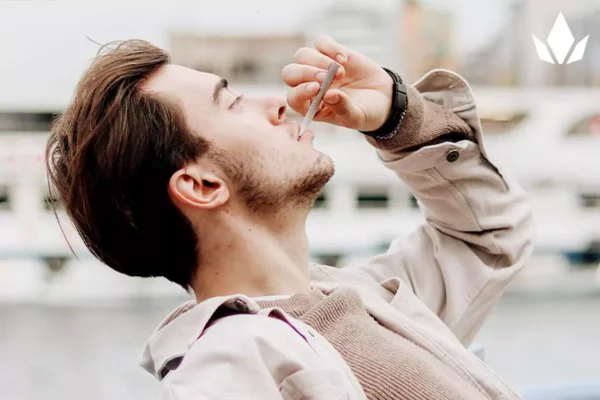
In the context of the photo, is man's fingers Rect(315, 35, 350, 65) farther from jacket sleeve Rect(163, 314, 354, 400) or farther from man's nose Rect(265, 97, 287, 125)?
jacket sleeve Rect(163, 314, 354, 400)

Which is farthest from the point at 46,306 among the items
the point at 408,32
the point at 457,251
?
the point at 457,251

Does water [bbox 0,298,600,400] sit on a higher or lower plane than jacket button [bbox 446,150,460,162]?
lower

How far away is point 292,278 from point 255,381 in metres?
0.36

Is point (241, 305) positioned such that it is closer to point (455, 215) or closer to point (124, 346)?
point (455, 215)

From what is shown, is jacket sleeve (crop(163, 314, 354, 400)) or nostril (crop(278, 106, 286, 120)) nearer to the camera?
jacket sleeve (crop(163, 314, 354, 400))

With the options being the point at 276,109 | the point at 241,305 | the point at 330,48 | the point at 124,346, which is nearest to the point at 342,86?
the point at 330,48

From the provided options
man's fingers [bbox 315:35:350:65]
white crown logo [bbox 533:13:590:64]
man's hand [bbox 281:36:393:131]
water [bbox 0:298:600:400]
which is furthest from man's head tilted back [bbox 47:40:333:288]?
water [bbox 0:298:600:400]

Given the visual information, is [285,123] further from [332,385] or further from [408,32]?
[408,32]

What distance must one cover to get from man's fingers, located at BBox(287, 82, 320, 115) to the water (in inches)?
61.7

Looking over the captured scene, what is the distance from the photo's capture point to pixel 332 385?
0.84 meters

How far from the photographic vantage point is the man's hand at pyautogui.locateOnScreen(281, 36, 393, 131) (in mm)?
1248

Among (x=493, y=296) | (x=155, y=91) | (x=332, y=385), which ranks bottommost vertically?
(x=493, y=296)

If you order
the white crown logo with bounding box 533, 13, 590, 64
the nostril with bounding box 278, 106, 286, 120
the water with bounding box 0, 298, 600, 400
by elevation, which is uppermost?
the white crown logo with bounding box 533, 13, 590, 64

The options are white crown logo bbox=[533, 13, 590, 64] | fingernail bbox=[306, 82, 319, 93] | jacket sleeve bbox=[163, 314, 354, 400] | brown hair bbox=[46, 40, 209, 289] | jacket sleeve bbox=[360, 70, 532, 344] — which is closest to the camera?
jacket sleeve bbox=[163, 314, 354, 400]
